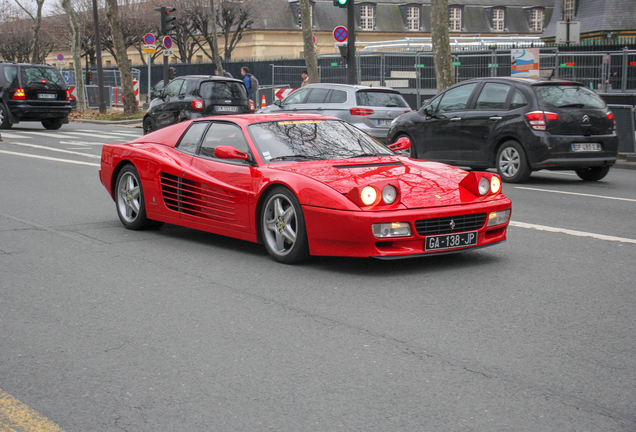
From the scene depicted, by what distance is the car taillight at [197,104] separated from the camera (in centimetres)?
1978

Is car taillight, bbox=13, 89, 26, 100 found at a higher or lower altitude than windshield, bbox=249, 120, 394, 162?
higher

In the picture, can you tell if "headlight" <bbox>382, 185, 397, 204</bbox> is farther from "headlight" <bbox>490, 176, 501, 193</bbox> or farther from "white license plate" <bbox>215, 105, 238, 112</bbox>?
"white license plate" <bbox>215, 105, 238, 112</bbox>

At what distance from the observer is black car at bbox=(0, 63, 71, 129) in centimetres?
2377

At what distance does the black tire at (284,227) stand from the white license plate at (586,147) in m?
6.95

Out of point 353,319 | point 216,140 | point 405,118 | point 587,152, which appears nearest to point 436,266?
point 353,319

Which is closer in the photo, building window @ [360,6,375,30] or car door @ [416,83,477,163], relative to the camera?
car door @ [416,83,477,163]

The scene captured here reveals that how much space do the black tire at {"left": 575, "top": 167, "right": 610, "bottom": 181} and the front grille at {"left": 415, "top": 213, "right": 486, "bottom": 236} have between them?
23.3ft

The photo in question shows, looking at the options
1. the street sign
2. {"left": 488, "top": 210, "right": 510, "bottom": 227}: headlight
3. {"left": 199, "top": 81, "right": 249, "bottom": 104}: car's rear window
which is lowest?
{"left": 488, "top": 210, "right": 510, "bottom": 227}: headlight

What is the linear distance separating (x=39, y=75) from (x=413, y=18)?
52.8 m

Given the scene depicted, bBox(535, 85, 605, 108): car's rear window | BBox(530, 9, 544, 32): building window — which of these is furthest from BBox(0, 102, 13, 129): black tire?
BBox(530, 9, 544, 32): building window

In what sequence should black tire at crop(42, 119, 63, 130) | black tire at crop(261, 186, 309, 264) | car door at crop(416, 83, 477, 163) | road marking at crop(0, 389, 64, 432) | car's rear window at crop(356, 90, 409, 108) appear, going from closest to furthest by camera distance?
road marking at crop(0, 389, 64, 432) → black tire at crop(261, 186, 309, 264) → car door at crop(416, 83, 477, 163) → car's rear window at crop(356, 90, 409, 108) → black tire at crop(42, 119, 63, 130)

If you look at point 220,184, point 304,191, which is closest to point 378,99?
point 220,184

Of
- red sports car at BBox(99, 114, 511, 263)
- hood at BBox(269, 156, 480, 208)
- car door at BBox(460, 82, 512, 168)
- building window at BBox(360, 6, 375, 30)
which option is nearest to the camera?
red sports car at BBox(99, 114, 511, 263)

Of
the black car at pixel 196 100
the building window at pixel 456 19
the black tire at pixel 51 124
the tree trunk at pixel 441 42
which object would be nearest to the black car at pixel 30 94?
the black tire at pixel 51 124
